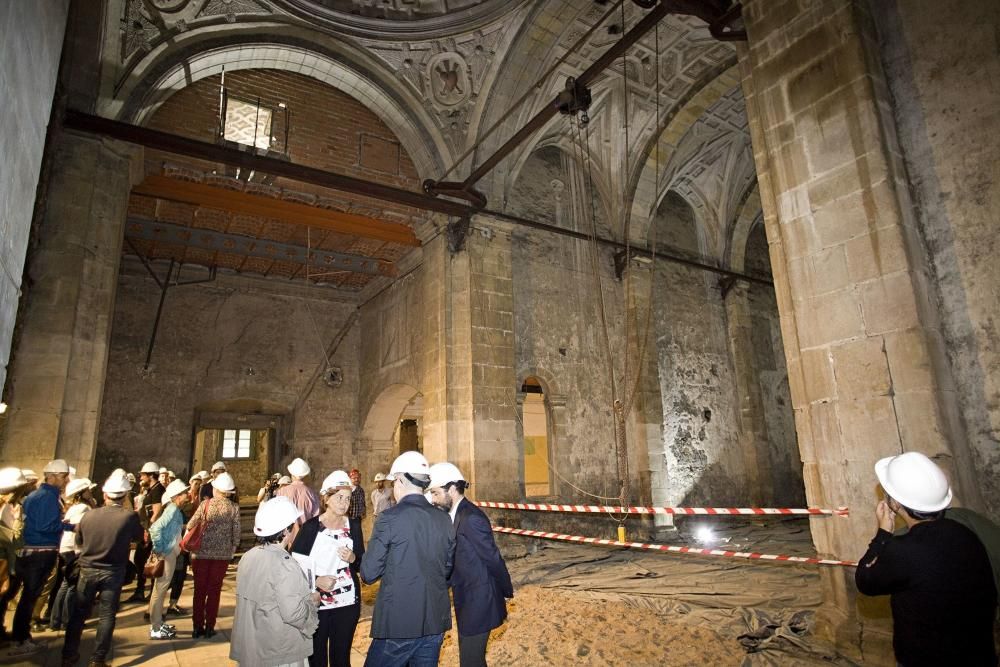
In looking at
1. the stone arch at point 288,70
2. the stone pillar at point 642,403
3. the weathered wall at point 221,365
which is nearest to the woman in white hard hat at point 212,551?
the stone arch at point 288,70

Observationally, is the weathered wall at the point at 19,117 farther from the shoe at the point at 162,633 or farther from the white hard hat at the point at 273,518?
the shoe at the point at 162,633

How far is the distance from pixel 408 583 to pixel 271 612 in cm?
69

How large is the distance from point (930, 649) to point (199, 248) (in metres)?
13.5

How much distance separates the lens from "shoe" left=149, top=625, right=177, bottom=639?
5543 millimetres

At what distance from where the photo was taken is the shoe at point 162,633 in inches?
218

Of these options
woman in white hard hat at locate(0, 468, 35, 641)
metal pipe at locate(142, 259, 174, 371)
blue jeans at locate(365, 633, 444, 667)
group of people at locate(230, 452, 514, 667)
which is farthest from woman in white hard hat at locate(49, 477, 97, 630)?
metal pipe at locate(142, 259, 174, 371)

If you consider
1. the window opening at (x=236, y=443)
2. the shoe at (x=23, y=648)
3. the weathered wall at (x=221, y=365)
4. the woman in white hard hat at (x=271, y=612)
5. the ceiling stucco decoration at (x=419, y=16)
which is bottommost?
the shoe at (x=23, y=648)

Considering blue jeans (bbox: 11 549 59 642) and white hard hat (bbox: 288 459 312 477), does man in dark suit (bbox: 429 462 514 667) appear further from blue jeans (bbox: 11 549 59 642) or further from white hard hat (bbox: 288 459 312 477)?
blue jeans (bbox: 11 549 59 642)

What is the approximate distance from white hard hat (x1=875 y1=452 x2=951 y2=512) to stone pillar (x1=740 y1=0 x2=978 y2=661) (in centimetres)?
161

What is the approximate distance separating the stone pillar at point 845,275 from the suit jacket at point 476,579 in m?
2.64

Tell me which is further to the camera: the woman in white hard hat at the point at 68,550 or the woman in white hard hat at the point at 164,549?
the woman in white hard hat at the point at 164,549

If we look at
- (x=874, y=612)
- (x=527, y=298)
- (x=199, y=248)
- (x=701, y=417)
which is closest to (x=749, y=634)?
(x=874, y=612)

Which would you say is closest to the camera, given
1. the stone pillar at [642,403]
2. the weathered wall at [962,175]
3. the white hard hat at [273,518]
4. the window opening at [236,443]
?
the white hard hat at [273,518]

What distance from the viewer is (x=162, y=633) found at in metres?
5.56
